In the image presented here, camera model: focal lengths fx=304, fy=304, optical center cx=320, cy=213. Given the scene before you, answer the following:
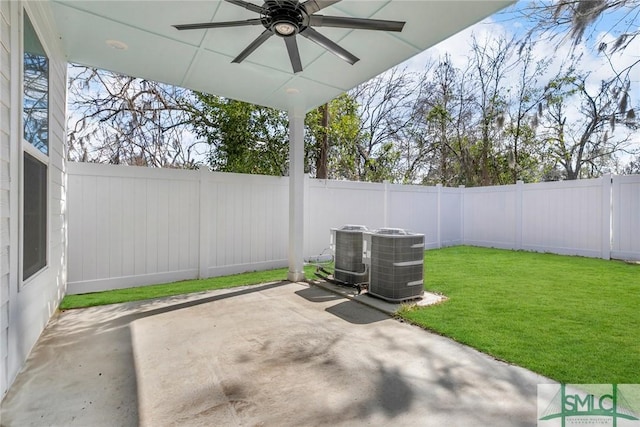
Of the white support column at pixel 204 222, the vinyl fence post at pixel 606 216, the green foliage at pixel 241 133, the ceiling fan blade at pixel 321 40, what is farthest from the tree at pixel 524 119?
the white support column at pixel 204 222

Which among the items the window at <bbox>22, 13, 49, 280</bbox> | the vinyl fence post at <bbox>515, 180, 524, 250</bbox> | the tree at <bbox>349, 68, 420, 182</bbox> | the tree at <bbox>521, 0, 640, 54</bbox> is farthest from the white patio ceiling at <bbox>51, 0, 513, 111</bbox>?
the tree at <bbox>349, 68, 420, 182</bbox>

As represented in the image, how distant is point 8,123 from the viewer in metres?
1.95

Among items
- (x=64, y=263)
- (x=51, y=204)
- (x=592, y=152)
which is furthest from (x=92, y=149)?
(x=592, y=152)

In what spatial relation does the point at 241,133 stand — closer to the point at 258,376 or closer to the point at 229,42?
the point at 229,42

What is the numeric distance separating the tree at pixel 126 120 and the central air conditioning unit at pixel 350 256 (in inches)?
209

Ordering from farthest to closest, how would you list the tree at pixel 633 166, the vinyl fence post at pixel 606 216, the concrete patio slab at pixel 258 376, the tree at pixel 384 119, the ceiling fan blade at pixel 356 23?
1. the tree at pixel 384 119
2. the tree at pixel 633 166
3. the vinyl fence post at pixel 606 216
4. the ceiling fan blade at pixel 356 23
5. the concrete patio slab at pixel 258 376

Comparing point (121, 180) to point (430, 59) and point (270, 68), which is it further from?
point (430, 59)

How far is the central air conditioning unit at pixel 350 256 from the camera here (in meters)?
4.48

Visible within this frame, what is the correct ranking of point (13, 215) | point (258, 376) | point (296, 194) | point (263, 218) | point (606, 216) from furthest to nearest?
point (606, 216)
point (263, 218)
point (296, 194)
point (258, 376)
point (13, 215)

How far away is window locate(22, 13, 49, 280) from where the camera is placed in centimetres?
233

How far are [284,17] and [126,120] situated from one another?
7.30 metres

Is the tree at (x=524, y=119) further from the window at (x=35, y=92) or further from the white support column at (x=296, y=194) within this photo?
the window at (x=35, y=92)

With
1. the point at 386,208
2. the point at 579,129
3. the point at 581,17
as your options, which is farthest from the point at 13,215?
the point at 579,129

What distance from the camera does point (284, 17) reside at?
2.41 meters
